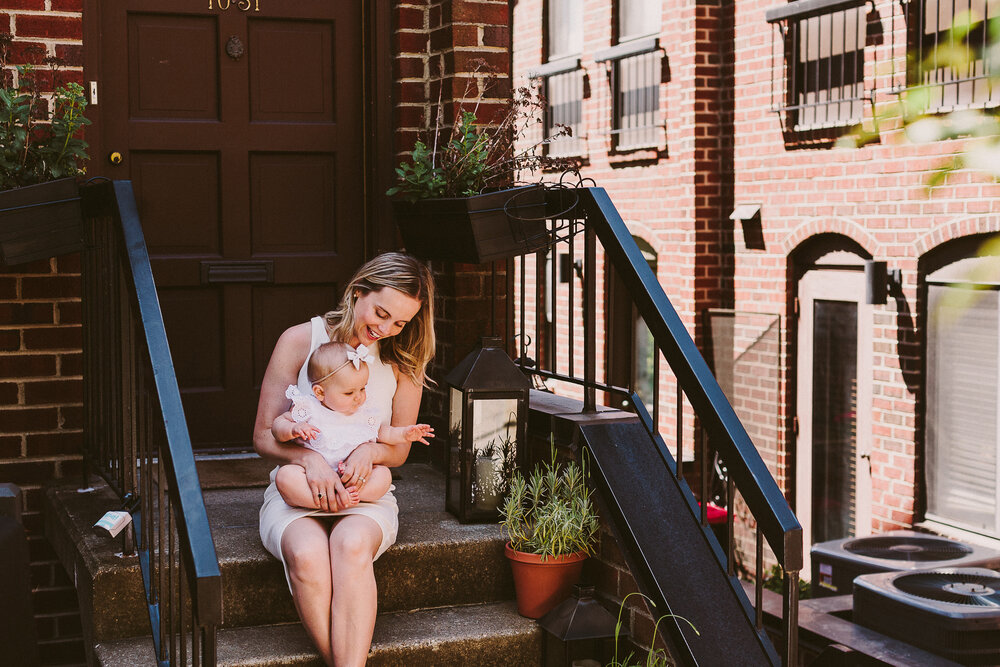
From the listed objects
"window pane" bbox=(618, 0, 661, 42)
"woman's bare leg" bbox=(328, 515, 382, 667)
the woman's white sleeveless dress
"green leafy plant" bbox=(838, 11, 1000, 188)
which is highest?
"window pane" bbox=(618, 0, 661, 42)

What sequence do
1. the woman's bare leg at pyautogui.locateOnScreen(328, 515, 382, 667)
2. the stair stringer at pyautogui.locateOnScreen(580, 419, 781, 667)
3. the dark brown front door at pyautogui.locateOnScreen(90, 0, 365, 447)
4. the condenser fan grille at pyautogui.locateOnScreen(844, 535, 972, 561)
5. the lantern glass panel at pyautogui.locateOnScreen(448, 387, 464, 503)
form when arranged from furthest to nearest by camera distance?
the condenser fan grille at pyautogui.locateOnScreen(844, 535, 972, 561) → the dark brown front door at pyautogui.locateOnScreen(90, 0, 365, 447) → the lantern glass panel at pyautogui.locateOnScreen(448, 387, 464, 503) → the stair stringer at pyautogui.locateOnScreen(580, 419, 781, 667) → the woman's bare leg at pyautogui.locateOnScreen(328, 515, 382, 667)

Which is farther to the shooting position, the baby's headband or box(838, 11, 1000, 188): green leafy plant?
the baby's headband

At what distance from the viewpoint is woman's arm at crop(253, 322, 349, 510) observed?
302 centimetres

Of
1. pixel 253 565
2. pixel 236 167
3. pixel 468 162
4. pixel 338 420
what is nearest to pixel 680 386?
pixel 338 420

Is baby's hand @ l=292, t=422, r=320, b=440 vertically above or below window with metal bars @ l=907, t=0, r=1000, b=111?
below

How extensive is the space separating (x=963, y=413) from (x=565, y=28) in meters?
6.02

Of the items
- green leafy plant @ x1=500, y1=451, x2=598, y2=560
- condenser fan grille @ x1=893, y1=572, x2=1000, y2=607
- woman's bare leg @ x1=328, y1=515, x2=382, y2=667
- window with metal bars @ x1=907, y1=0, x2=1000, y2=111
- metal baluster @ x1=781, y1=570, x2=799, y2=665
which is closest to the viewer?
metal baluster @ x1=781, y1=570, x2=799, y2=665

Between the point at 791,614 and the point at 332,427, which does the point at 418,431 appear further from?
the point at 791,614

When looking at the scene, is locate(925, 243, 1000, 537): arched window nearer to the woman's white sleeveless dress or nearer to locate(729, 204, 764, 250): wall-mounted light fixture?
locate(729, 204, 764, 250): wall-mounted light fixture

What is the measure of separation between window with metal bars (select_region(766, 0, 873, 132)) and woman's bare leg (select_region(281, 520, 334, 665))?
18.0 feet

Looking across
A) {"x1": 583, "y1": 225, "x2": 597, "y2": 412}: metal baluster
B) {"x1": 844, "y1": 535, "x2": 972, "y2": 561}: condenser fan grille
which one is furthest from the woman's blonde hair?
{"x1": 844, "y1": 535, "x2": 972, "y2": 561}: condenser fan grille

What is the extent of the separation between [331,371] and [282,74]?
176cm

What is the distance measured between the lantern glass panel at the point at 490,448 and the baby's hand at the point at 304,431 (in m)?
0.70

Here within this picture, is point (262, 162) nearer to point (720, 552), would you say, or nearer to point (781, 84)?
point (720, 552)
